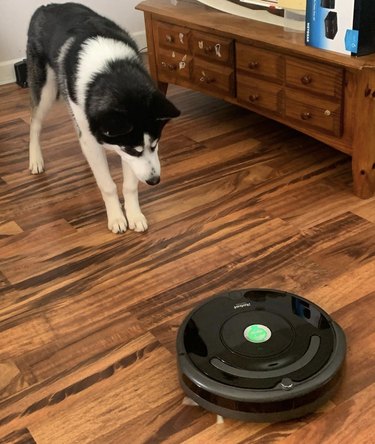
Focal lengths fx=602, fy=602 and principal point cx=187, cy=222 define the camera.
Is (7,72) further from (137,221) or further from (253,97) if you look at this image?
(137,221)

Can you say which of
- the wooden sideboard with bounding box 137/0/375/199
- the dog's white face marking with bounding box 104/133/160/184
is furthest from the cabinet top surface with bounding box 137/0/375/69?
the dog's white face marking with bounding box 104/133/160/184

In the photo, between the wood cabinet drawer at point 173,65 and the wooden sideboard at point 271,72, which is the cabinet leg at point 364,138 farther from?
the wood cabinet drawer at point 173,65

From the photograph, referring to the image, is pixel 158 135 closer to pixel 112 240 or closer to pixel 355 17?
pixel 112 240

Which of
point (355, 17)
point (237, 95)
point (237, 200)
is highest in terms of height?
point (355, 17)

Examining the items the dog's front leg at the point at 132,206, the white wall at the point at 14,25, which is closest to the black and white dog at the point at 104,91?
the dog's front leg at the point at 132,206

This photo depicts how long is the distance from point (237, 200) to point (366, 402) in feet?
3.42

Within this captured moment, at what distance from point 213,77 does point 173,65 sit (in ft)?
1.00

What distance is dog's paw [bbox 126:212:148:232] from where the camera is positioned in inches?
82.3

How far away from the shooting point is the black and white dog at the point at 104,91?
1.74m

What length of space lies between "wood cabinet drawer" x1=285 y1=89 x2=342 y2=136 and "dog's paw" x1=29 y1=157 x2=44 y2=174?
1050 mm

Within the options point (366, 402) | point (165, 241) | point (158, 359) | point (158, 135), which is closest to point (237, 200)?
point (165, 241)

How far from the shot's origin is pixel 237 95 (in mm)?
2629

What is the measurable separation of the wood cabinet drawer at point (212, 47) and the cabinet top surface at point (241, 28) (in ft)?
0.13

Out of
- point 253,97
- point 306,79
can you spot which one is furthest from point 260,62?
point 306,79
